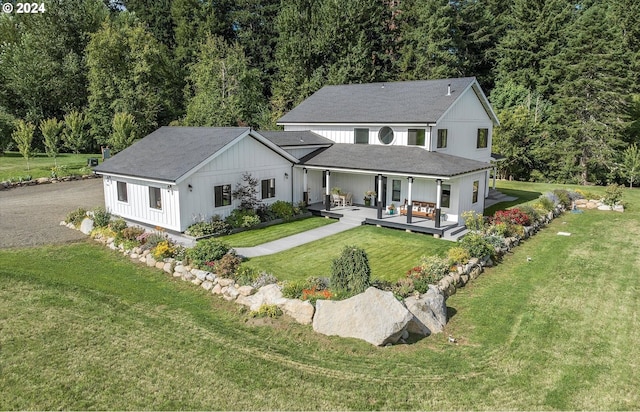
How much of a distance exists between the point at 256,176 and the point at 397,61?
122 ft

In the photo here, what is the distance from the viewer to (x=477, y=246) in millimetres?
16672

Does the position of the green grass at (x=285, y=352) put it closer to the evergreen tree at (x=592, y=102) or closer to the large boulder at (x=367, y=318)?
the large boulder at (x=367, y=318)

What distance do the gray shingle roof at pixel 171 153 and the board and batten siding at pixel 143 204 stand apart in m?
0.52

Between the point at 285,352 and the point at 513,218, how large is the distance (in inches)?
591

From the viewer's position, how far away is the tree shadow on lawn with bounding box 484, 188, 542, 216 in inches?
1032

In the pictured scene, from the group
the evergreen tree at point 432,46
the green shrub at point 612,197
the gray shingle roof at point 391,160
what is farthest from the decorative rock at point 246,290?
the evergreen tree at point 432,46

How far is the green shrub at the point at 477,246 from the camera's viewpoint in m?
16.6

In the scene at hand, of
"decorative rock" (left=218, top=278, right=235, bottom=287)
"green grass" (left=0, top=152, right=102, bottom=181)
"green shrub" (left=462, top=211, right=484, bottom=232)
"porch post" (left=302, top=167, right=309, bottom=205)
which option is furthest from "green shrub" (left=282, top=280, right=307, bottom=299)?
"green grass" (left=0, top=152, right=102, bottom=181)

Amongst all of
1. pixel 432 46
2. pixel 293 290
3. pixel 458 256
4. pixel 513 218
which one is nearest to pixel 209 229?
pixel 293 290

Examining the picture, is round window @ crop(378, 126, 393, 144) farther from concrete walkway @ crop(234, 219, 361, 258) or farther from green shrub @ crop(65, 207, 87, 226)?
green shrub @ crop(65, 207, 87, 226)

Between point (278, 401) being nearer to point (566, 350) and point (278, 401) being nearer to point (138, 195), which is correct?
point (566, 350)

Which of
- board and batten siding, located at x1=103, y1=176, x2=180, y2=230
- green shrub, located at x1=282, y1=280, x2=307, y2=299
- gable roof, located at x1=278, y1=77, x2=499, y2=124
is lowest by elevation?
green shrub, located at x1=282, y1=280, x2=307, y2=299

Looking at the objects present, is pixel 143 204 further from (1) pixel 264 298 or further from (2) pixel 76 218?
(1) pixel 264 298

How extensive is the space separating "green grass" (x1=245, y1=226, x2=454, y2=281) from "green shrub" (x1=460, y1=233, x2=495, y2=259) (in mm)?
1186
